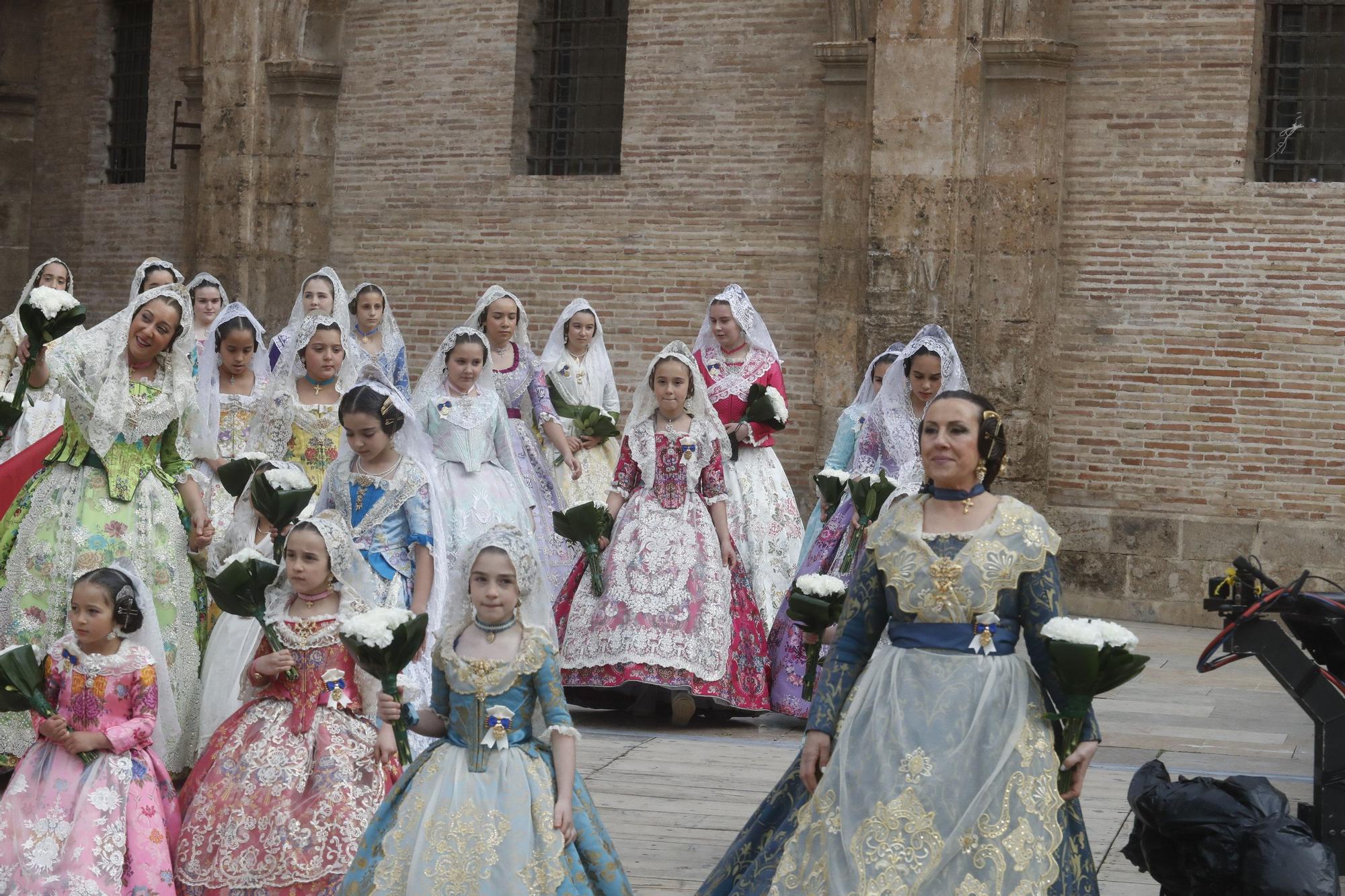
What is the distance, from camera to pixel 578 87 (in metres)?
16.1

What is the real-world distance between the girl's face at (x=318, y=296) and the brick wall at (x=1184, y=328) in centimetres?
554

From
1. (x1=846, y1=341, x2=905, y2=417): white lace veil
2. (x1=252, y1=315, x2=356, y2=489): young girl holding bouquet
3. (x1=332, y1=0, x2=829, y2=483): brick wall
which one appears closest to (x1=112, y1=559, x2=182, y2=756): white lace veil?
(x1=252, y1=315, x2=356, y2=489): young girl holding bouquet

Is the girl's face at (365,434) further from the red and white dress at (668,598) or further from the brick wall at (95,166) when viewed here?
the brick wall at (95,166)

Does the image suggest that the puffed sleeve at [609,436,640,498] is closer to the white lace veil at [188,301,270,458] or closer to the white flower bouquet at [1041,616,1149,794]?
the white lace veil at [188,301,270,458]

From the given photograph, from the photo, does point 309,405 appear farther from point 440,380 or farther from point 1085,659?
point 1085,659

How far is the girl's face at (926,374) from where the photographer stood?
8.24 m

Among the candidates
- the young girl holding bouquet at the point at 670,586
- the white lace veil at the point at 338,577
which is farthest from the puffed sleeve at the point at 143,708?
the young girl holding bouquet at the point at 670,586

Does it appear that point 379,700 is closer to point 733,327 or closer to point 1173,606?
point 733,327

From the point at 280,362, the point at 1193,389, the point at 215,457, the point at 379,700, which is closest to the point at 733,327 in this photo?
the point at 280,362

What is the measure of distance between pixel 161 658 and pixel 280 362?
9.34 ft

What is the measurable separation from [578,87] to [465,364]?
778 cm

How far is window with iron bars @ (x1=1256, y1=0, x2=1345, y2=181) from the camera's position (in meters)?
13.0

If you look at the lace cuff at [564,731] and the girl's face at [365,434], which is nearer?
the lace cuff at [564,731]

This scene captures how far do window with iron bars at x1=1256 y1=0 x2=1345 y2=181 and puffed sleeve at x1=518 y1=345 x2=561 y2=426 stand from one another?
18.0ft
